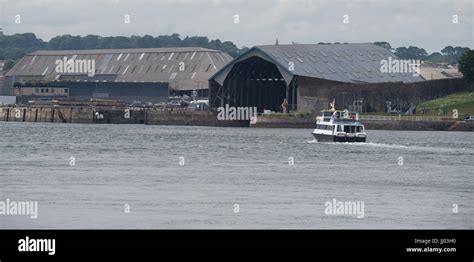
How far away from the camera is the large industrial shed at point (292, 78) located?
14412 centimetres

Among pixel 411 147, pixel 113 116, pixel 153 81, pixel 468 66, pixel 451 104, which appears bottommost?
pixel 411 147

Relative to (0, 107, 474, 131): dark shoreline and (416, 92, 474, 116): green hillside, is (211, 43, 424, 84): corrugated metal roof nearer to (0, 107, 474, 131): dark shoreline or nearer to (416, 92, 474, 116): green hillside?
(0, 107, 474, 131): dark shoreline

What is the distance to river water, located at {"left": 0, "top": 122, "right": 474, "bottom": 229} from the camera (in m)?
44.2

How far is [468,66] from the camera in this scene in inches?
6373

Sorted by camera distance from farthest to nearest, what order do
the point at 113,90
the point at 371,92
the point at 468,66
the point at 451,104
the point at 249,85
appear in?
the point at 113,90 < the point at 468,66 < the point at 371,92 < the point at 451,104 < the point at 249,85

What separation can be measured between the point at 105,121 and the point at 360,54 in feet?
108

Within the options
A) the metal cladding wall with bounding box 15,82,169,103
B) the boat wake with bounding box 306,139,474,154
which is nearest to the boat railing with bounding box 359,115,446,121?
the boat wake with bounding box 306,139,474,154

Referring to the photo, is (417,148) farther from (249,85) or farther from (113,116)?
(113,116)

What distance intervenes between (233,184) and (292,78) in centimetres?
8608

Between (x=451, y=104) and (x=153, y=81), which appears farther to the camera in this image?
(x=153, y=81)

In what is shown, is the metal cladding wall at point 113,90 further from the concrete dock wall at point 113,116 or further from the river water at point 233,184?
the river water at point 233,184

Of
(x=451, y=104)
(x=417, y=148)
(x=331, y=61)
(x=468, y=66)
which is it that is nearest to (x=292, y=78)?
(x=331, y=61)

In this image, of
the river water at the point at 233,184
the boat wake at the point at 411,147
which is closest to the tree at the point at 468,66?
the boat wake at the point at 411,147
